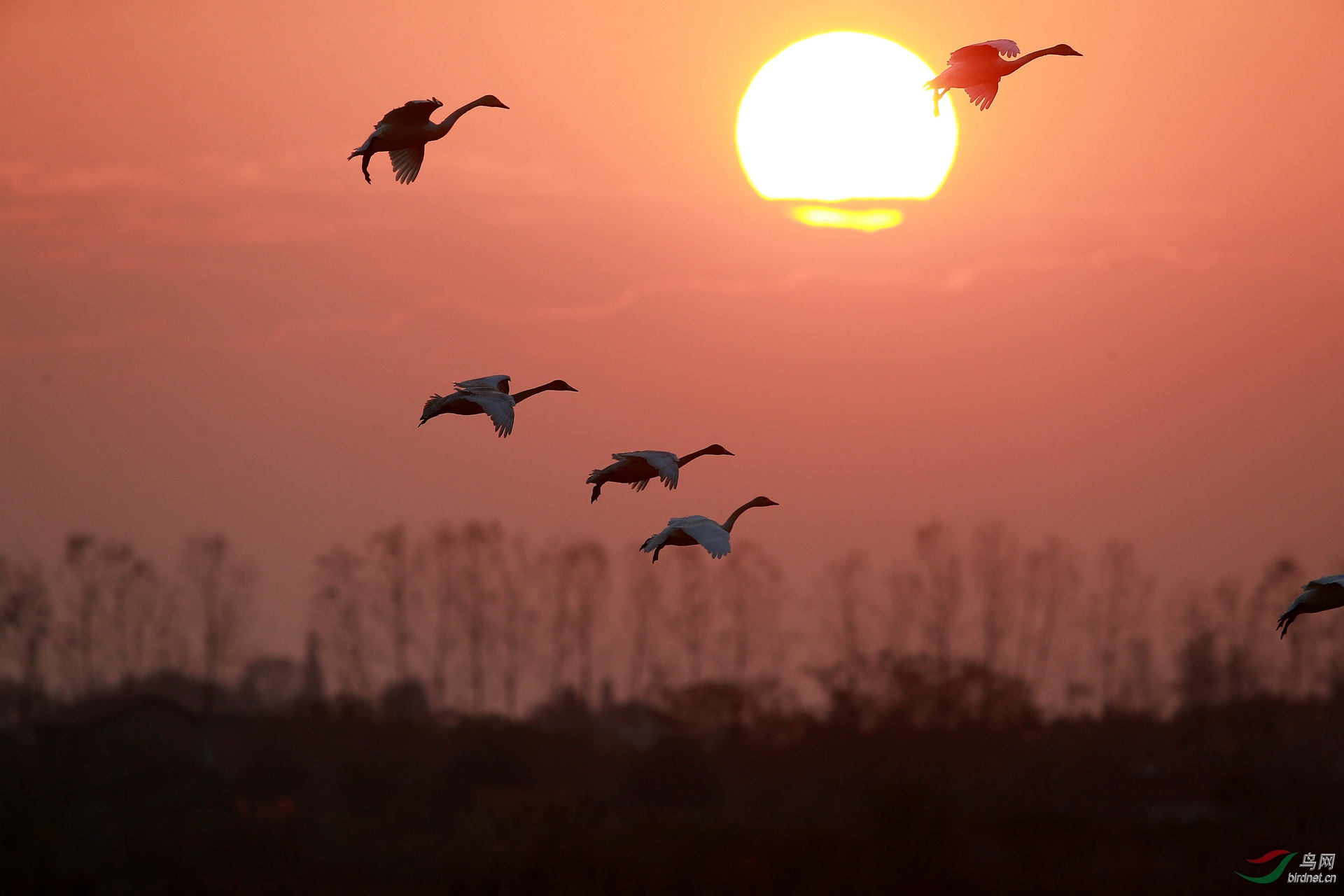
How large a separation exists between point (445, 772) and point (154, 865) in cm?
1563

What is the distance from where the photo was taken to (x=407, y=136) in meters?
17.8

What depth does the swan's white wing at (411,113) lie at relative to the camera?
56.6 feet

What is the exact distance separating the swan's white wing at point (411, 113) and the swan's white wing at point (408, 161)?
644mm

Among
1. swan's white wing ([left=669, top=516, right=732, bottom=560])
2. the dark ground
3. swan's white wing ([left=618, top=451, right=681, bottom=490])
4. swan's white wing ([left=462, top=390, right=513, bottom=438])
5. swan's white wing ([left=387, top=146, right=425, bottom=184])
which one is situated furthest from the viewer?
the dark ground

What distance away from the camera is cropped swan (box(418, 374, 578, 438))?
1555 centimetres

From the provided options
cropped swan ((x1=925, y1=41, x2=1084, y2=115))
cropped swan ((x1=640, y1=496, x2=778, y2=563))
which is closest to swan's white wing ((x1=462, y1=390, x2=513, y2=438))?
cropped swan ((x1=640, y1=496, x2=778, y2=563))

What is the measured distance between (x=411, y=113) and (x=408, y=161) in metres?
0.97

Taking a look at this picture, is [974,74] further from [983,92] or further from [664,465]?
[664,465]

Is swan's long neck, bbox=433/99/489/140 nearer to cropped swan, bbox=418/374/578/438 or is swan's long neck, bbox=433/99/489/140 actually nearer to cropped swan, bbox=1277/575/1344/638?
cropped swan, bbox=418/374/578/438

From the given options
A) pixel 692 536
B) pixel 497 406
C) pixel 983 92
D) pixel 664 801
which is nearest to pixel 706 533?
pixel 692 536

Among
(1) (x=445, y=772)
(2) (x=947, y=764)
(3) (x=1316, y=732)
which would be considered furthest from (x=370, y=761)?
(3) (x=1316, y=732)

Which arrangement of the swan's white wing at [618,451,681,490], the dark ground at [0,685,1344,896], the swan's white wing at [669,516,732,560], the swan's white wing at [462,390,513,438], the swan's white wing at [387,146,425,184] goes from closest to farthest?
1. the swan's white wing at [669,516,732,560]
2. the swan's white wing at [462,390,513,438]
3. the swan's white wing at [618,451,681,490]
4. the swan's white wing at [387,146,425,184]
5. the dark ground at [0,685,1344,896]

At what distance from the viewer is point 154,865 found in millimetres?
63500

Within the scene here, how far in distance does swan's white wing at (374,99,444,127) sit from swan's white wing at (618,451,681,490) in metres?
4.90
